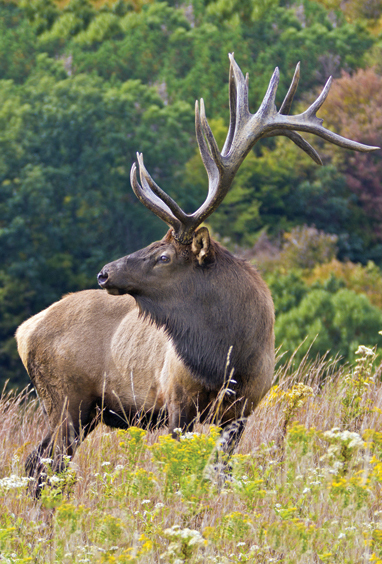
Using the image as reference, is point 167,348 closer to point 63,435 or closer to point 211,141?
point 63,435

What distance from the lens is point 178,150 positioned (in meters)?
29.2

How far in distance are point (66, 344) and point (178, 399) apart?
96 cm

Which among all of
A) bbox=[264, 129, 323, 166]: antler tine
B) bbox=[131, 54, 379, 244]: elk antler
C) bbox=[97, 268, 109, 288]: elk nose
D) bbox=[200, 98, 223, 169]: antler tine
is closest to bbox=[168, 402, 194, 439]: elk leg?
bbox=[97, 268, 109, 288]: elk nose

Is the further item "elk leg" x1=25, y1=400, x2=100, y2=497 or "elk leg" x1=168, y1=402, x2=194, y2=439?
"elk leg" x1=25, y1=400, x2=100, y2=497

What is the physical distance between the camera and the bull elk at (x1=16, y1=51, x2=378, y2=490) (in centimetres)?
409

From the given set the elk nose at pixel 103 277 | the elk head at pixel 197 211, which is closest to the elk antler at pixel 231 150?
the elk head at pixel 197 211

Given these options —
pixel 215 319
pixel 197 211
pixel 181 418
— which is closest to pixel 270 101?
pixel 197 211

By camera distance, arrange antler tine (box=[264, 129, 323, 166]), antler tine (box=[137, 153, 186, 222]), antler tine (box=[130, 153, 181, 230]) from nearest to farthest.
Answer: antler tine (box=[137, 153, 186, 222]) → antler tine (box=[130, 153, 181, 230]) → antler tine (box=[264, 129, 323, 166])

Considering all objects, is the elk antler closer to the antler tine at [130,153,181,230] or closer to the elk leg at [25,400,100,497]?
the antler tine at [130,153,181,230]

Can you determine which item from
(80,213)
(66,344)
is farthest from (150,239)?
(66,344)

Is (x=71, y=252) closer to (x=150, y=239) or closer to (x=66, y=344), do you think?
(x=150, y=239)

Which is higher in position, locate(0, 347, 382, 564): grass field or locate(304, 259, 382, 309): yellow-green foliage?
locate(0, 347, 382, 564): grass field

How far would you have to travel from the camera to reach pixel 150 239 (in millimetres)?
27406

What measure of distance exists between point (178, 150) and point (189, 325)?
2565 centimetres
